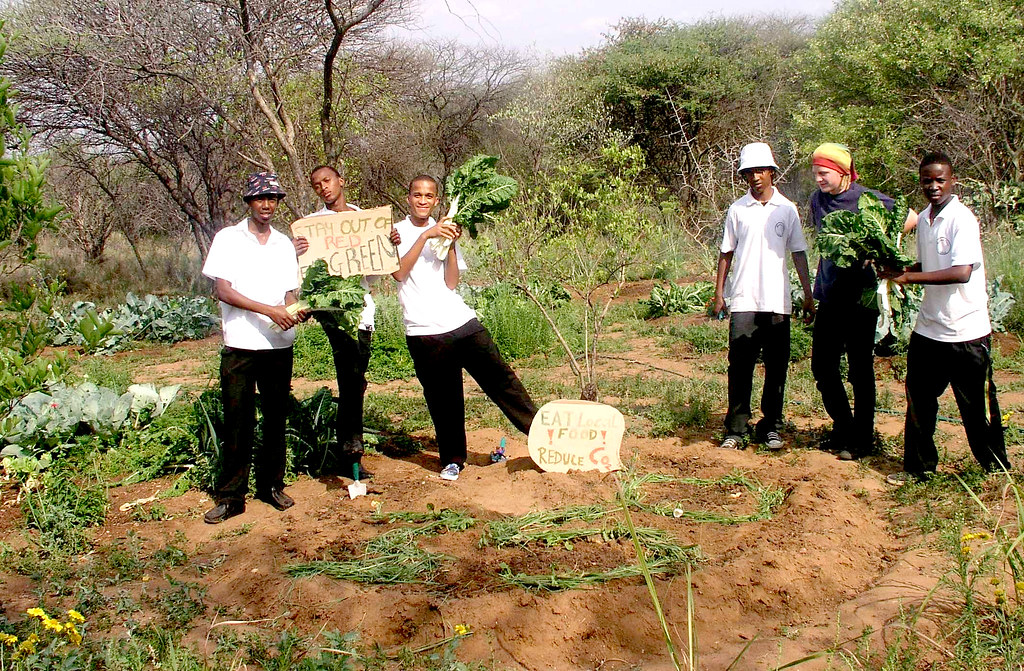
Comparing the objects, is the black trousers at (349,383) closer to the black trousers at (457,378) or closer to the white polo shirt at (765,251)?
the black trousers at (457,378)

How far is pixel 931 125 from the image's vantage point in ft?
54.4

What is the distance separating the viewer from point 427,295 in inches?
211

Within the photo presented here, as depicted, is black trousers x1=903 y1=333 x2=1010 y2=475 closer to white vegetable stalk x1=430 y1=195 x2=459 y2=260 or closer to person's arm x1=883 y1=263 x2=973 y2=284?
person's arm x1=883 y1=263 x2=973 y2=284

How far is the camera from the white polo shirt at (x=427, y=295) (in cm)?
534

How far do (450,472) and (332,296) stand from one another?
4.78 feet

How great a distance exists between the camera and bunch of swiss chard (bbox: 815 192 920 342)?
17.0 ft

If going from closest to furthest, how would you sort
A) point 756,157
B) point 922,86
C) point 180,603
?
1. point 180,603
2. point 756,157
3. point 922,86

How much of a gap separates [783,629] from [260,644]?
7.15 feet

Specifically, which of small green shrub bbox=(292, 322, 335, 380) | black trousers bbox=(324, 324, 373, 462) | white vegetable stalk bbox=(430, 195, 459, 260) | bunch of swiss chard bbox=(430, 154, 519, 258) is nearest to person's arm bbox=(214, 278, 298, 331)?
black trousers bbox=(324, 324, 373, 462)

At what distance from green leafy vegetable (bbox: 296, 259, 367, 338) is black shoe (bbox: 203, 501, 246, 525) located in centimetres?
126

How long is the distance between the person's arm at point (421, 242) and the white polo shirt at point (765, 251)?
192 cm

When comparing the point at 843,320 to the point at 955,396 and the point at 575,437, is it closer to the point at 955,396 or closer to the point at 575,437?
the point at 955,396

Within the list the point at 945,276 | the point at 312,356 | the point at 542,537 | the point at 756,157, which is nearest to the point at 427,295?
the point at 542,537

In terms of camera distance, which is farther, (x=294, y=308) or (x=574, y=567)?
(x=294, y=308)
